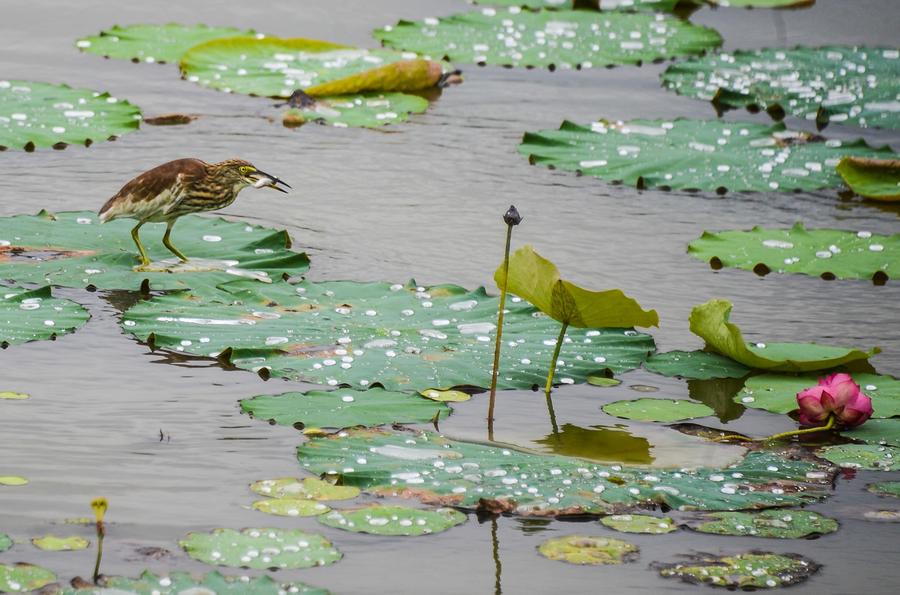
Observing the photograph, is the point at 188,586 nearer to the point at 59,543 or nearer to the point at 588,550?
the point at 59,543

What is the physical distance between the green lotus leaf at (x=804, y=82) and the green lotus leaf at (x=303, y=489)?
5.21 m

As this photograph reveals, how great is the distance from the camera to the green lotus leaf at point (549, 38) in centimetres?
915

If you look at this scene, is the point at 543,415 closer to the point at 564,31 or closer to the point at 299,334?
the point at 299,334

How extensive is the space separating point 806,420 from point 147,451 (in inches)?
78.7

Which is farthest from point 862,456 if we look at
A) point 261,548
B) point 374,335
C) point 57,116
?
Answer: point 57,116

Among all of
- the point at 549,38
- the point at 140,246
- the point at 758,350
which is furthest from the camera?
the point at 549,38

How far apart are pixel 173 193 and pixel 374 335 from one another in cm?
112

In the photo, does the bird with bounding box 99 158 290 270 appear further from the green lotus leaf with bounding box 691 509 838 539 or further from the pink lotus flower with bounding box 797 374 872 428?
the green lotus leaf with bounding box 691 509 838 539

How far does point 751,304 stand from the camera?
572 cm

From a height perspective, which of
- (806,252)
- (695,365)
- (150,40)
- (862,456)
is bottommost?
(862,456)

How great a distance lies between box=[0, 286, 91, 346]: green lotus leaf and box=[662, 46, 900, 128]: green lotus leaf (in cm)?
464

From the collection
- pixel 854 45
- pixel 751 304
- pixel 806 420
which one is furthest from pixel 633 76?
pixel 806 420

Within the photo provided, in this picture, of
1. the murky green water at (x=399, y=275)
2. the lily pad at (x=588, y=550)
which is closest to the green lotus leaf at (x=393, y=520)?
the murky green water at (x=399, y=275)

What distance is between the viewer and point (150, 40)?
9.09 metres
